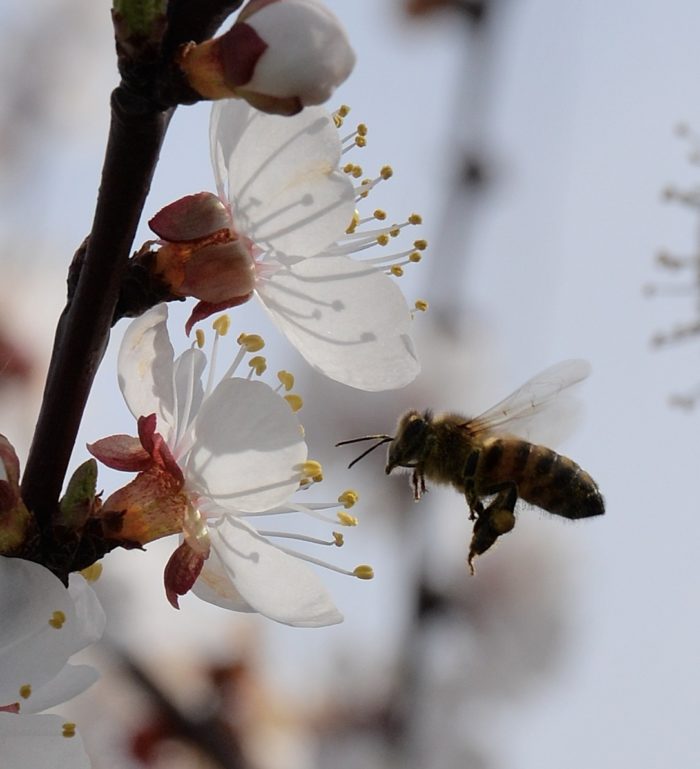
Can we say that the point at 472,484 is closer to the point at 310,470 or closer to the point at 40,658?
the point at 310,470

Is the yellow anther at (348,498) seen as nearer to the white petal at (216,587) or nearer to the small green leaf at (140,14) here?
the white petal at (216,587)

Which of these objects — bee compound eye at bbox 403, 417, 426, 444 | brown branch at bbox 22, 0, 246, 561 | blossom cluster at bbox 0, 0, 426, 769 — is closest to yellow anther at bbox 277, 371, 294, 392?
blossom cluster at bbox 0, 0, 426, 769

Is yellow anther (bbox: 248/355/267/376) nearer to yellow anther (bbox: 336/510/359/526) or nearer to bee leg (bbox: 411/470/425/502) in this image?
yellow anther (bbox: 336/510/359/526)

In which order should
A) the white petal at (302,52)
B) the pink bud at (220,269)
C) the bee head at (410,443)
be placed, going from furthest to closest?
the bee head at (410,443) < the pink bud at (220,269) < the white petal at (302,52)

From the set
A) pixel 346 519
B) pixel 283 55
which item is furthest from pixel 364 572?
pixel 283 55

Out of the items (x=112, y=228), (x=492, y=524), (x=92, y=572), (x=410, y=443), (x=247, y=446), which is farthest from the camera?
(x=410, y=443)

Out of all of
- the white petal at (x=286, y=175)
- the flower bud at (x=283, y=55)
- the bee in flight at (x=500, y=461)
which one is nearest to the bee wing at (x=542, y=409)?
the bee in flight at (x=500, y=461)

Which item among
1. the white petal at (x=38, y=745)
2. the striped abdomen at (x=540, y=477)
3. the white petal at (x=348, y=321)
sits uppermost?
the white petal at (x=348, y=321)
